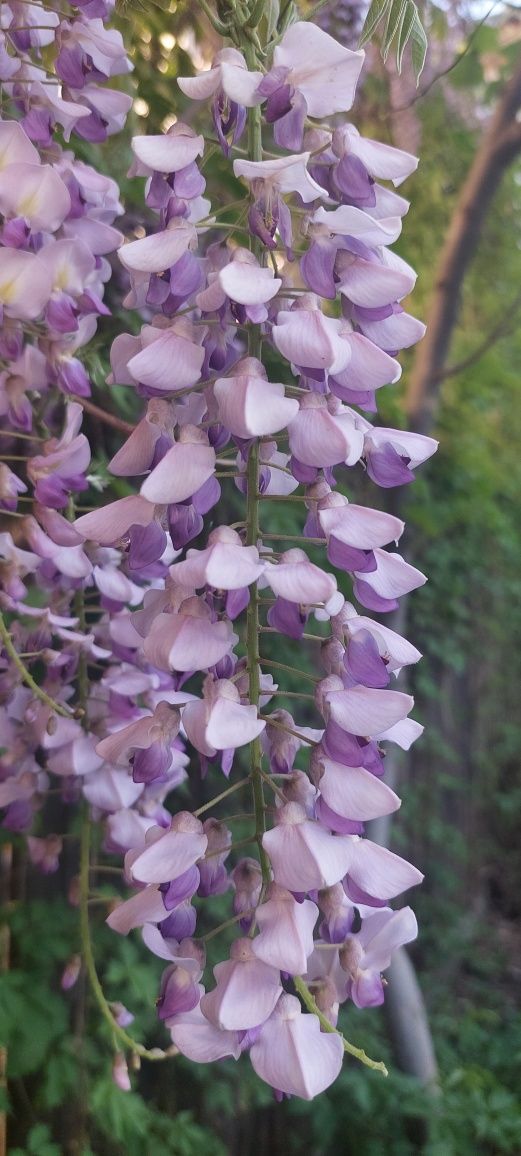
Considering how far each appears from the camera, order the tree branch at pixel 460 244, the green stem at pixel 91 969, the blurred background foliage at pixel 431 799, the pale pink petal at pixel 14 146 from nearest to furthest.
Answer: the pale pink petal at pixel 14 146 → the green stem at pixel 91 969 → the blurred background foliage at pixel 431 799 → the tree branch at pixel 460 244

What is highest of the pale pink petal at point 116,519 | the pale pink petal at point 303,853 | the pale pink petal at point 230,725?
the pale pink petal at point 116,519

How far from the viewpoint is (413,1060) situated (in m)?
2.06

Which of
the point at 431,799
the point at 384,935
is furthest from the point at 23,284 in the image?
the point at 431,799

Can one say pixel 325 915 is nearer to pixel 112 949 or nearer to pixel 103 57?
pixel 103 57

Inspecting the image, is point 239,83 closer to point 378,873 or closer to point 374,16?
point 374,16

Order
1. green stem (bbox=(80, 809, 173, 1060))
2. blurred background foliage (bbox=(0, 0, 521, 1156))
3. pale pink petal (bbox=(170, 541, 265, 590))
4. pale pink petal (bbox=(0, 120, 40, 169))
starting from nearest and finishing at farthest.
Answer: pale pink petal (bbox=(170, 541, 265, 590)) < pale pink petal (bbox=(0, 120, 40, 169)) < green stem (bbox=(80, 809, 173, 1060)) < blurred background foliage (bbox=(0, 0, 521, 1156))

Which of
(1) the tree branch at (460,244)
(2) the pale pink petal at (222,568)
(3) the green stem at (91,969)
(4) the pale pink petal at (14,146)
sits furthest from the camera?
(1) the tree branch at (460,244)

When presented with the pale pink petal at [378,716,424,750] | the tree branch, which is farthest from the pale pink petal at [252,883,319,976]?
the tree branch

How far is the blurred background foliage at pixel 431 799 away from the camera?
126 centimetres

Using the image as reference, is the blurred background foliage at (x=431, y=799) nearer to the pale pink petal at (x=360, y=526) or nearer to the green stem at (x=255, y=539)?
the green stem at (x=255, y=539)

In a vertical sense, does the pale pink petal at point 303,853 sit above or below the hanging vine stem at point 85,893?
above

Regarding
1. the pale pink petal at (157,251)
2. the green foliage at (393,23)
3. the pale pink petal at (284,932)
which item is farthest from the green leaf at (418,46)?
the pale pink petal at (284,932)

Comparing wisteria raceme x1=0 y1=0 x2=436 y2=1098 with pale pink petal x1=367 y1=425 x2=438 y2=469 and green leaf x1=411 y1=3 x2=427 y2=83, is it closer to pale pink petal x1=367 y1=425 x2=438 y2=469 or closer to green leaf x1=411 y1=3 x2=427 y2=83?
pale pink petal x1=367 y1=425 x2=438 y2=469

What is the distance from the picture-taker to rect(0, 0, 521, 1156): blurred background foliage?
4.14ft
